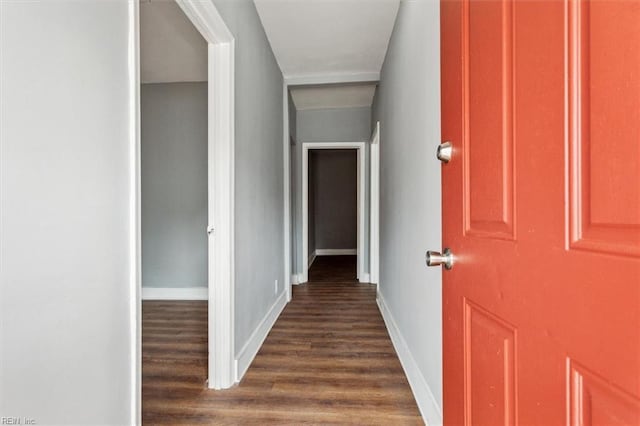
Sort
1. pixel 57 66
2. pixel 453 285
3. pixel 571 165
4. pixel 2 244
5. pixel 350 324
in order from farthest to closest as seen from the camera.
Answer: pixel 350 324 → pixel 453 285 → pixel 57 66 → pixel 2 244 → pixel 571 165

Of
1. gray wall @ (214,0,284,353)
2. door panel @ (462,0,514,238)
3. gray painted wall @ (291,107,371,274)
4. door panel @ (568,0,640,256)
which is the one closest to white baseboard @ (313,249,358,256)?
gray painted wall @ (291,107,371,274)

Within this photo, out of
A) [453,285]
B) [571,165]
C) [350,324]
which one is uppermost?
[571,165]

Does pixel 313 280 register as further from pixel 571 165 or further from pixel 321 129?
pixel 571 165

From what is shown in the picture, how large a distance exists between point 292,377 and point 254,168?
144 cm

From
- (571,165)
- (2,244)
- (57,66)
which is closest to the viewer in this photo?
(571,165)

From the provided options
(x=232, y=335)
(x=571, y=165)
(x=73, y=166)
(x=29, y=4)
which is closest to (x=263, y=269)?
(x=232, y=335)

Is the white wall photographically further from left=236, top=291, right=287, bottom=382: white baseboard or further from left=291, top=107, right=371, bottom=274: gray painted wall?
left=291, top=107, right=371, bottom=274: gray painted wall

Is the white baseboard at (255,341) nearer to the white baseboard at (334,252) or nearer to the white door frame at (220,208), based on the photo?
the white door frame at (220,208)

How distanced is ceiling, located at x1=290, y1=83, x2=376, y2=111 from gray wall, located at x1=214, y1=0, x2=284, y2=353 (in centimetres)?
67

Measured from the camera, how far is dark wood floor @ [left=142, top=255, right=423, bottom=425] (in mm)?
1528

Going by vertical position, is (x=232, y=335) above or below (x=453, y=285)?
below

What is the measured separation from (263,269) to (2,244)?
6.51 feet

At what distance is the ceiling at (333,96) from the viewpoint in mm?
3562

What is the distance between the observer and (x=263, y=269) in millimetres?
2512
